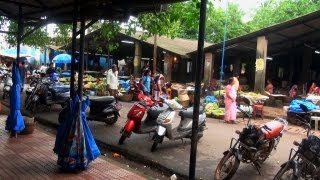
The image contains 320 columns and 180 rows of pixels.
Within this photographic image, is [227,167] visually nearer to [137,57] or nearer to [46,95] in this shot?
[46,95]

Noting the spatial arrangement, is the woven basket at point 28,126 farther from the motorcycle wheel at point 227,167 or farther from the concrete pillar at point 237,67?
the concrete pillar at point 237,67

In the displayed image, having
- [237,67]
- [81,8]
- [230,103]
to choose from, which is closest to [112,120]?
[230,103]

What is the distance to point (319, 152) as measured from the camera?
17.7 ft

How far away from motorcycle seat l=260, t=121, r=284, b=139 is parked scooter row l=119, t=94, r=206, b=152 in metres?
2.29

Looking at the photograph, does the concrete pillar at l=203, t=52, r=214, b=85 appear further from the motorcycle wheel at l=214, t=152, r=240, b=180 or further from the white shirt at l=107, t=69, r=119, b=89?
the motorcycle wheel at l=214, t=152, r=240, b=180

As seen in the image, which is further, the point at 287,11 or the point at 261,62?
the point at 287,11

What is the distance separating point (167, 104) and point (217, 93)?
9636mm

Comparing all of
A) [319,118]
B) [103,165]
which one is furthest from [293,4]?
[103,165]

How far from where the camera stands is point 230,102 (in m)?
12.6

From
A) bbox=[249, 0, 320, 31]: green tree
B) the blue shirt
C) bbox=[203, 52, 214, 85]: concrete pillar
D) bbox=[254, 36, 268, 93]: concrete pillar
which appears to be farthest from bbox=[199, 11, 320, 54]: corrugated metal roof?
bbox=[249, 0, 320, 31]: green tree

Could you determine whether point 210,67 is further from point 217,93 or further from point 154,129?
point 154,129

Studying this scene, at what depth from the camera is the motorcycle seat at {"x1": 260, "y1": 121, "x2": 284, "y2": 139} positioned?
256 inches

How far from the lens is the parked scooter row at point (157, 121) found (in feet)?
26.6

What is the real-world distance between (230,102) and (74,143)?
7.63 meters
